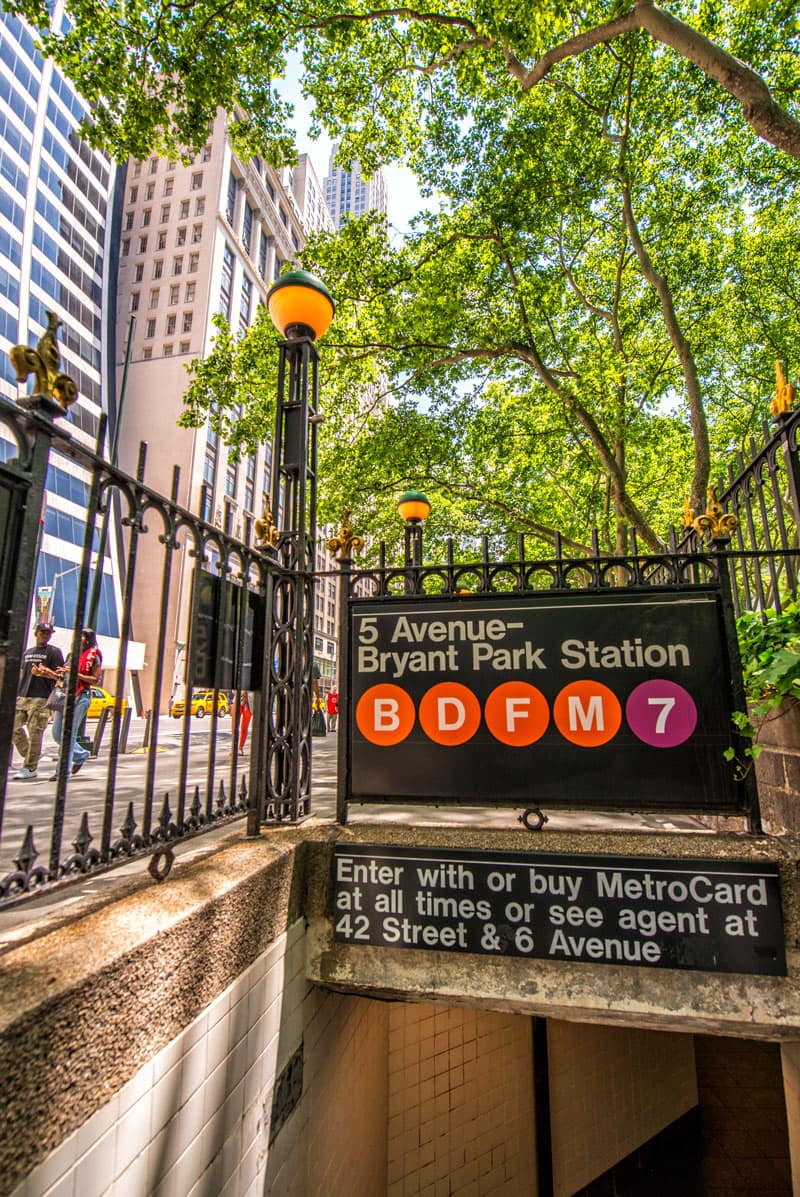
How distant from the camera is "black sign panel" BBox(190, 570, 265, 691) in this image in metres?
2.66

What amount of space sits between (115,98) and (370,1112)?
10.2m

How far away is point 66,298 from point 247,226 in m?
20.7

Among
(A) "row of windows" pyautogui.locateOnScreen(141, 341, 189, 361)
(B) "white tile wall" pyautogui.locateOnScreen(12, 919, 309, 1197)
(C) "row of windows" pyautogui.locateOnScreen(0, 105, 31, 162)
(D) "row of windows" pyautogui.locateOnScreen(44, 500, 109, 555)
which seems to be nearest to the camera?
(B) "white tile wall" pyautogui.locateOnScreen(12, 919, 309, 1197)

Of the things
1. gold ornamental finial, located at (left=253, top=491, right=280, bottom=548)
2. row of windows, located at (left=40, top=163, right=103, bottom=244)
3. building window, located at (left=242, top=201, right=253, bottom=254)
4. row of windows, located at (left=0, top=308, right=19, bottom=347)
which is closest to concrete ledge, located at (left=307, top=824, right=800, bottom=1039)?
gold ornamental finial, located at (left=253, top=491, right=280, bottom=548)

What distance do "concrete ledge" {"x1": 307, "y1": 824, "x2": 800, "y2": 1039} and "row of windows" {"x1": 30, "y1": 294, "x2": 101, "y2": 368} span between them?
44.5 metres

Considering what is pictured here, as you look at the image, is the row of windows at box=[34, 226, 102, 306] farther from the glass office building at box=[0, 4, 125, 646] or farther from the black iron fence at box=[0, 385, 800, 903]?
the black iron fence at box=[0, 385, 800, 903]

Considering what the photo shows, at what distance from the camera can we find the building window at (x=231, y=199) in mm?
49000

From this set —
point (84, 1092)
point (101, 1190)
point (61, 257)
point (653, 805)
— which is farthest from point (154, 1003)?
point (61, 257)

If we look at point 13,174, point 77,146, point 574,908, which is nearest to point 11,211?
point 13,174

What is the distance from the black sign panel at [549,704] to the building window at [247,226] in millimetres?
60653

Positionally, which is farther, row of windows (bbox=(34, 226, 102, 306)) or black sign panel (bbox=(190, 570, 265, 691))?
row of windows (bbox=(34, 226, 102, 306))

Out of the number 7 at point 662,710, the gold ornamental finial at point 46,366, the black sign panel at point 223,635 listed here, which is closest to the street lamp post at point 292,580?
the black sign panel at point 223,635

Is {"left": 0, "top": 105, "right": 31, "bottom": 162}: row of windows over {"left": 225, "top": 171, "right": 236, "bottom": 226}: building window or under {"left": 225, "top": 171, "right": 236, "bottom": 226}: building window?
under

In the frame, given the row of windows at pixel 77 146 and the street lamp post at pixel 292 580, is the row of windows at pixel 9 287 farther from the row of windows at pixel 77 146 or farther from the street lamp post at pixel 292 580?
the street lamp post at pixel 292 580
